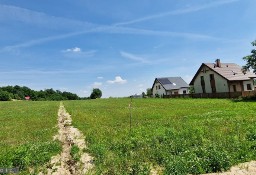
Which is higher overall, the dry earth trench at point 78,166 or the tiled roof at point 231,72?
the tiled roof at point 231,72

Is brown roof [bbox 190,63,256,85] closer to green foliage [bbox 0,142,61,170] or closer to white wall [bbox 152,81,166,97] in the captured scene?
white wall [bbox 152,81,166,97]

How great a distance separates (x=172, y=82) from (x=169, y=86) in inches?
117

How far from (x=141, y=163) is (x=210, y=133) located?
539cm

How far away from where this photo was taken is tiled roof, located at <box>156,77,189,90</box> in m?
82.4

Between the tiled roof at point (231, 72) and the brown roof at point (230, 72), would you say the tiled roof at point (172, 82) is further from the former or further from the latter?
the tiled roof at point (231, 72)

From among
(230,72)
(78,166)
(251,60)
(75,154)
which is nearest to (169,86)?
(230,72)

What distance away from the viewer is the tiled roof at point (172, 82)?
82375mm

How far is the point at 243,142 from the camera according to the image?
36.2 ft

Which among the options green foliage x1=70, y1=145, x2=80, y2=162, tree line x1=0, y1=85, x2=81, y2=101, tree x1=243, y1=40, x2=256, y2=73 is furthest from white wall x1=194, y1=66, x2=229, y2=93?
tree line x1=0, y1=85, x2=81, y2=101

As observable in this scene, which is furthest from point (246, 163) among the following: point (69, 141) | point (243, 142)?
point (69, 141)

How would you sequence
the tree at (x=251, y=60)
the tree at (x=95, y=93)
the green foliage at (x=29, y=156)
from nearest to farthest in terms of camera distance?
the green foliage at (x=29, y=156), the tree at (x=251, y=60), the tree at (x=95, y=93)

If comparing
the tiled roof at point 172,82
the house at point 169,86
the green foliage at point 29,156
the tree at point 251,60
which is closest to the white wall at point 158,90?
the house at point 169,86

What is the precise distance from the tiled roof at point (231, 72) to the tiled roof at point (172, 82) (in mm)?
22522

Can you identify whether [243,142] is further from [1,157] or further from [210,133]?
[1,157]
